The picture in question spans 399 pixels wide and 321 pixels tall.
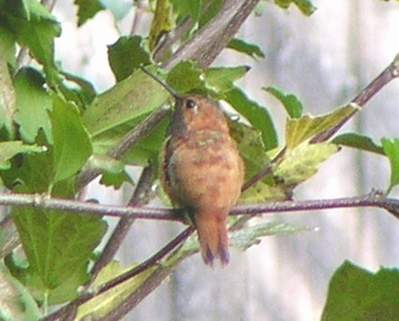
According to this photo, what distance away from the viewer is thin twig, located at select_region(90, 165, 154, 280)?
40.0 inches

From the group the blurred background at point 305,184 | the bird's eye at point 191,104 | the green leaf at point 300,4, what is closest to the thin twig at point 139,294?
the bird's eye at point 191,104

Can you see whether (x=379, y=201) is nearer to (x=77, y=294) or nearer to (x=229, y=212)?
(x=229, y=212)

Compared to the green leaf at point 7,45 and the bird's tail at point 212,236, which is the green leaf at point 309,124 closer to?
the bird's tail at point 212,236

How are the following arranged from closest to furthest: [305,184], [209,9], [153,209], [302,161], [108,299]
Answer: [153,209] < [302,161] < [108,299] < [209,9] < [305,184]

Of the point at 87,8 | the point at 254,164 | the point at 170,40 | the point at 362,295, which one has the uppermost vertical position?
the point at 87,8

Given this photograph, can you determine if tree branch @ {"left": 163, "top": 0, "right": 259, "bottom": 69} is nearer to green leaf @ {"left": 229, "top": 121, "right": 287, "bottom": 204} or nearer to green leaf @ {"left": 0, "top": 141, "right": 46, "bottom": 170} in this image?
green leaf @ {"left": 229, "top": 121, "right": 287, "bottom": 204}

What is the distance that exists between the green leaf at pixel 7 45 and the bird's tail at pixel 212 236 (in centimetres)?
23

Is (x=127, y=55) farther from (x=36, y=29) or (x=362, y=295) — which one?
(x=362, y=295)

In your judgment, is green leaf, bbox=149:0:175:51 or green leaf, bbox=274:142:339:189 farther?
→ green leaf, bbox=149:0:175:51

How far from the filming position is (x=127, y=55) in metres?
1.02

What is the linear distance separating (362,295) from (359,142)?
0.14m

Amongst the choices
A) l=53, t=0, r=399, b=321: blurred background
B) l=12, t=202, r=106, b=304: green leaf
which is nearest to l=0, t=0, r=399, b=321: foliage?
l=12, t=202, r=106, b=304: green leaf

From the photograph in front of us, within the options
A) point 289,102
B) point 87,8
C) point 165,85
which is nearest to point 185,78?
point 165,85

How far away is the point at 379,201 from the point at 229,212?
0.12 m
